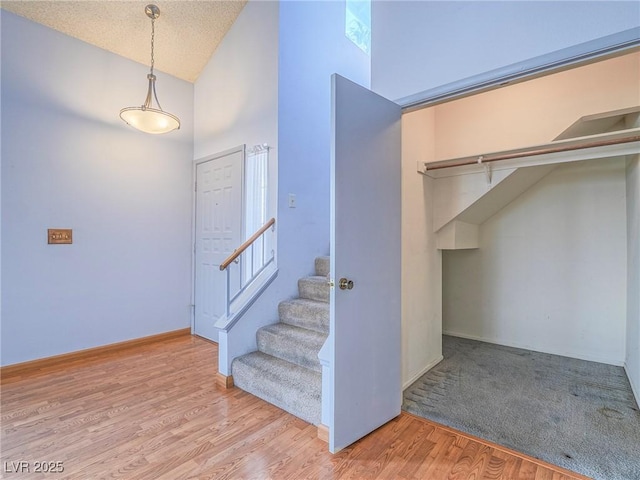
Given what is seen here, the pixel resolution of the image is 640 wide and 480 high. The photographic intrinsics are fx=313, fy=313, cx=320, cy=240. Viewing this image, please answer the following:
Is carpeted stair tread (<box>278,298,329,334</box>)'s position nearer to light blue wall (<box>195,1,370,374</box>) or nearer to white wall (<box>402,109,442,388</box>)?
light blue wall (<box>195,1,370,374</box>)

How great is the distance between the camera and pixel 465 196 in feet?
9.52

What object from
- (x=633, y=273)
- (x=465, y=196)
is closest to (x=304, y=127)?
(x=465, y=196)

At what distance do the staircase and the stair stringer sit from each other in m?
1.29

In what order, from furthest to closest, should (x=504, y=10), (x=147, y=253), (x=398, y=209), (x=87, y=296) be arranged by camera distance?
(x=147, y=253) → (x=87, y=296) → (x=398, y=209) → (x=504, y=10)

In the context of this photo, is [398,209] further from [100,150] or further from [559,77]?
[100,150]

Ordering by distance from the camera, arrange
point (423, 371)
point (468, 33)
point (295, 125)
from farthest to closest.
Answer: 1. point (295, 125)
2. point (423, 371)
3. point (468, 33)

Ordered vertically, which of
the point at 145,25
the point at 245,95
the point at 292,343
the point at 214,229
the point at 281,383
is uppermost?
the point at 145,25

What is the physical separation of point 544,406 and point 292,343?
1.91 meters

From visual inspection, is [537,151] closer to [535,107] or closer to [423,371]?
[535,107]

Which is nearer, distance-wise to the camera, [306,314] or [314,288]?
[306,314]

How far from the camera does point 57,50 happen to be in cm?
303

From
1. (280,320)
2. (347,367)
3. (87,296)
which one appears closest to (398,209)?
(347,367)

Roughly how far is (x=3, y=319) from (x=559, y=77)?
5.33 metres

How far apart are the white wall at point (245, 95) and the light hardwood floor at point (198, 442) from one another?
536mm
